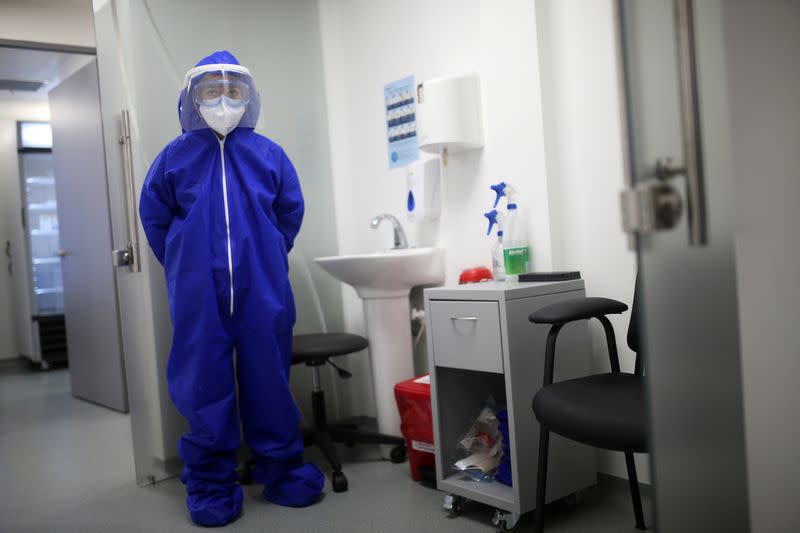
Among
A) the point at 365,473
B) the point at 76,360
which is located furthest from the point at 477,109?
the point at 76,360

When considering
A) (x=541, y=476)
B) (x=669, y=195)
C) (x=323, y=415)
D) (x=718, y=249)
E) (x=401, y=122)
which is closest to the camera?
(x=669, y=195)

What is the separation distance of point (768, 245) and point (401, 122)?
206cm

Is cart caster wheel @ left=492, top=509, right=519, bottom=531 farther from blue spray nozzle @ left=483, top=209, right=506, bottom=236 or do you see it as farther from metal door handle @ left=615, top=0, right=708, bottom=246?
metal door handle @ left=615, top=0, right=708, bottom=246

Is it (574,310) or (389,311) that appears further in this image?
(389,311)

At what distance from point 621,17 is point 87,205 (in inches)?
159

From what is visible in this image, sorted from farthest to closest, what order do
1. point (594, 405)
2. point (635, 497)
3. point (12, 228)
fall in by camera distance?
point (12, 228) < point (635, 497) < point (594, 405)

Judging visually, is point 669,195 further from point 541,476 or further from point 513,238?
point 513,238

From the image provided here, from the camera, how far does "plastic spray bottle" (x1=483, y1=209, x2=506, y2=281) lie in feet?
7.47

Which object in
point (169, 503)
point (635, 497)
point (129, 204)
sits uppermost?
point (129, 204)

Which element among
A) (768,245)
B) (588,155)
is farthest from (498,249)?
(768,245)

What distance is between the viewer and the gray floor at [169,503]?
2.04 m

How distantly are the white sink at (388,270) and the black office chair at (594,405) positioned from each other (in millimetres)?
854

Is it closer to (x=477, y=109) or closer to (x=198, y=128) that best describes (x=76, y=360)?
Answer: (x=198, y=128)

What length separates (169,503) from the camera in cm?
239
